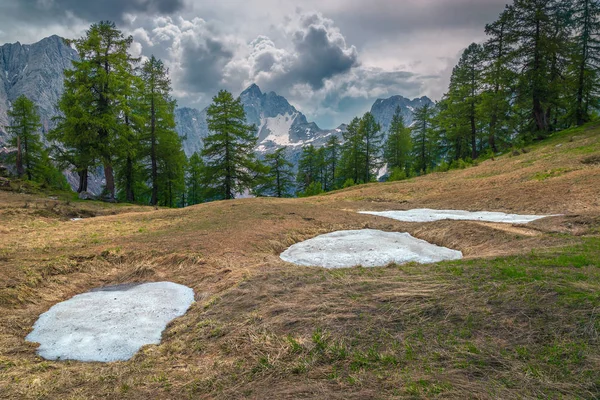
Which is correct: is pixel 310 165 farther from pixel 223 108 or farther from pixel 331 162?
pixel 223 108

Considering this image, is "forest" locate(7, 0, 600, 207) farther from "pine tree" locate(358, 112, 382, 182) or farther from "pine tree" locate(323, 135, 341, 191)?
"pine tree" locate(323, 135, 341, 191)

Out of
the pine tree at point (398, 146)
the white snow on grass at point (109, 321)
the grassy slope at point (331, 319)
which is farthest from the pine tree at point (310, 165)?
the white snow on grass at point (109, 321)

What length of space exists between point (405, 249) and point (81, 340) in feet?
27.0

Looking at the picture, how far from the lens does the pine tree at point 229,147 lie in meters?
31.4

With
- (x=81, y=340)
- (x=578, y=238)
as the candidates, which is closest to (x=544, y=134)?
(x=578, y=238)

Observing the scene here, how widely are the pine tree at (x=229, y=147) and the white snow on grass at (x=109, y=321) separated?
2578cm

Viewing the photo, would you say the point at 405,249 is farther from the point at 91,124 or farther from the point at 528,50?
the point at 528,50

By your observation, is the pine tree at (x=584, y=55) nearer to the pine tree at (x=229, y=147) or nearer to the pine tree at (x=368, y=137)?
the pine tree at (x=368, y=137)

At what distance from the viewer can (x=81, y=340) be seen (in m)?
4.81

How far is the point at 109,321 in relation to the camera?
5.41 m

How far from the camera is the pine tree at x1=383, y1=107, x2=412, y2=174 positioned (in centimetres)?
5059

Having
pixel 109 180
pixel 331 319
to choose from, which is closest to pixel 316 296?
pixel 331 319

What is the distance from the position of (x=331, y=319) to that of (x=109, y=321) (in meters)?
3.95

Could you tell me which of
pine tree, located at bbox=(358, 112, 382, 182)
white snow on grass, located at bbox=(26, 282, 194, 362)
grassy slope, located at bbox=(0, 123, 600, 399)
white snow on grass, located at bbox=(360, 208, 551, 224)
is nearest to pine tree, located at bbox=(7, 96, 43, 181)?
grassy slope, located at bbox=(0, 123, 600, 399)
